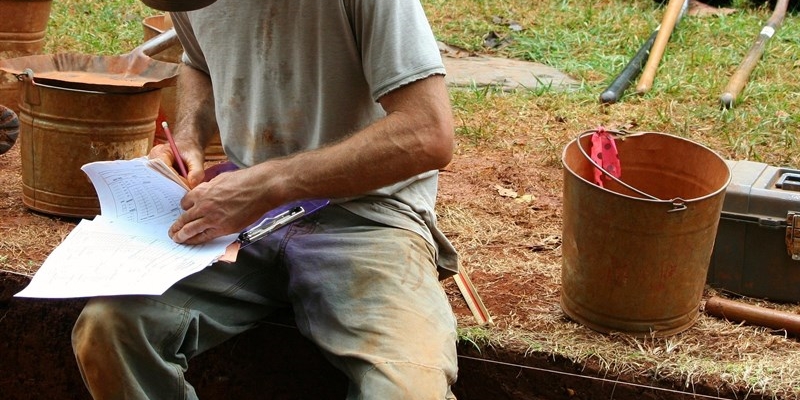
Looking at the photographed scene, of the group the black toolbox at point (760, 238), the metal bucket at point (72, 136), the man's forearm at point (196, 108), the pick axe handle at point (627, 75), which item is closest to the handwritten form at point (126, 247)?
the man's forearm at point (196, 108)

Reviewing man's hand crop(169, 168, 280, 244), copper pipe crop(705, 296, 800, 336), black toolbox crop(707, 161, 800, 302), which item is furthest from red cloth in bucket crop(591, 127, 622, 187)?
man's hand crop(169, 168, 280, 244)

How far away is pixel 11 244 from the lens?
3.87m

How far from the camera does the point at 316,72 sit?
2723mm

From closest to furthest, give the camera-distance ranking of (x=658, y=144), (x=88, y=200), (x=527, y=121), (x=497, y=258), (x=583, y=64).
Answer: (x=658, y=144) → (x=497, y=258) → (x=88, y=200) → (x=527, y=121) → (x=583, y=64)

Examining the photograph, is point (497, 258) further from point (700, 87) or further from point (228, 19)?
point (700, 87)

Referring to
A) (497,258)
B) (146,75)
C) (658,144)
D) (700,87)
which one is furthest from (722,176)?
(700,87)

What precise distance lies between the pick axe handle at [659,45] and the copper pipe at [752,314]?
2.75 meters

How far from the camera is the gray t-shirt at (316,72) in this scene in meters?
2.53

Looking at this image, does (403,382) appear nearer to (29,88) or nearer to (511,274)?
(511,274)

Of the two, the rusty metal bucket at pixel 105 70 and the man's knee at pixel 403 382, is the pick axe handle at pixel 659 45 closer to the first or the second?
the rusty metal bucket at pixel 105 70

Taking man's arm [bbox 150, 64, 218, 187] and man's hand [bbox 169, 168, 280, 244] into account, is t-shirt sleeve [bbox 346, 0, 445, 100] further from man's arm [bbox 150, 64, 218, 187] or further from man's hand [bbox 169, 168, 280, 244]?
man's arm [bbox 150, 64, 218, 187]

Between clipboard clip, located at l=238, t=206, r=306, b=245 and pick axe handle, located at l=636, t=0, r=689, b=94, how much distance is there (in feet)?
11.8

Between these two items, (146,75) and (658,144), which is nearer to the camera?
(658,144)

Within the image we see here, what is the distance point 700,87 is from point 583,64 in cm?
86
